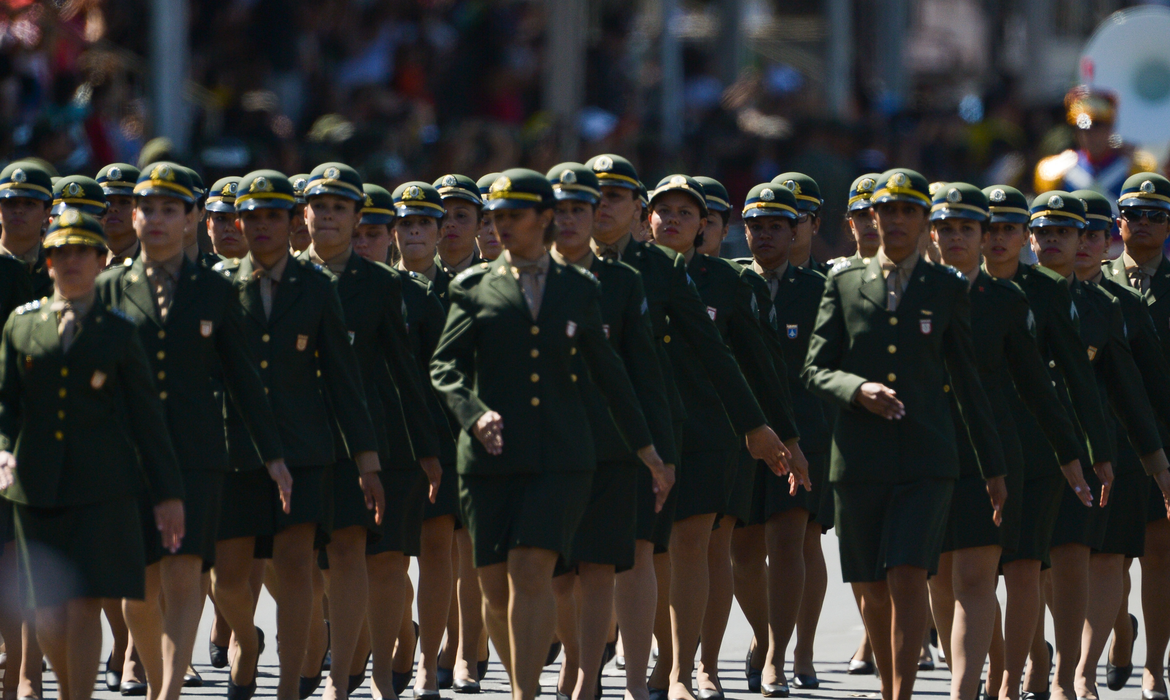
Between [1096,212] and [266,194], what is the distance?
3899mm

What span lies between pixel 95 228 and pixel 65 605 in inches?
54.5

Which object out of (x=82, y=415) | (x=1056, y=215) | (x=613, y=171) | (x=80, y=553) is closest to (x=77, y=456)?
(x=82, y=415)

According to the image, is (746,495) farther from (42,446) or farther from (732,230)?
(732,230)

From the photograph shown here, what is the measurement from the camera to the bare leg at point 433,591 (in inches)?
387

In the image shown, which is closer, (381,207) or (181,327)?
(181,327)

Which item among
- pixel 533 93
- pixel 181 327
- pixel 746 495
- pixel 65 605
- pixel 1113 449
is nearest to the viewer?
pixel 65 605

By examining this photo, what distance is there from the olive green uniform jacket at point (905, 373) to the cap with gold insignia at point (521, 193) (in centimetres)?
129

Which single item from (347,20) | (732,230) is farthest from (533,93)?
(732,230)

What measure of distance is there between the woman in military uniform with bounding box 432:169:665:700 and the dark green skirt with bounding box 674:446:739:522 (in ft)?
4.08

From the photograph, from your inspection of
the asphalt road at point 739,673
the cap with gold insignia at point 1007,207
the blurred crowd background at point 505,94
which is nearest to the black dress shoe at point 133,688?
the asphalt road at point 739,673

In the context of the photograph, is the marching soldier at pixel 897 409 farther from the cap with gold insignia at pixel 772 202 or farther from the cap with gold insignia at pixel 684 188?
the cap with gold insignia at pixel 772 202

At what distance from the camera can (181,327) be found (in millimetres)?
8586

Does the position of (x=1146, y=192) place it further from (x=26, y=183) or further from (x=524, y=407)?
(x=26, y=183)

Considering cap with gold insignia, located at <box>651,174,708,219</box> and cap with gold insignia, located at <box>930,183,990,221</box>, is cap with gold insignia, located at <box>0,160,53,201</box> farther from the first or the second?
cap with gold insignia, located at <box>930,183,990,221</box>
